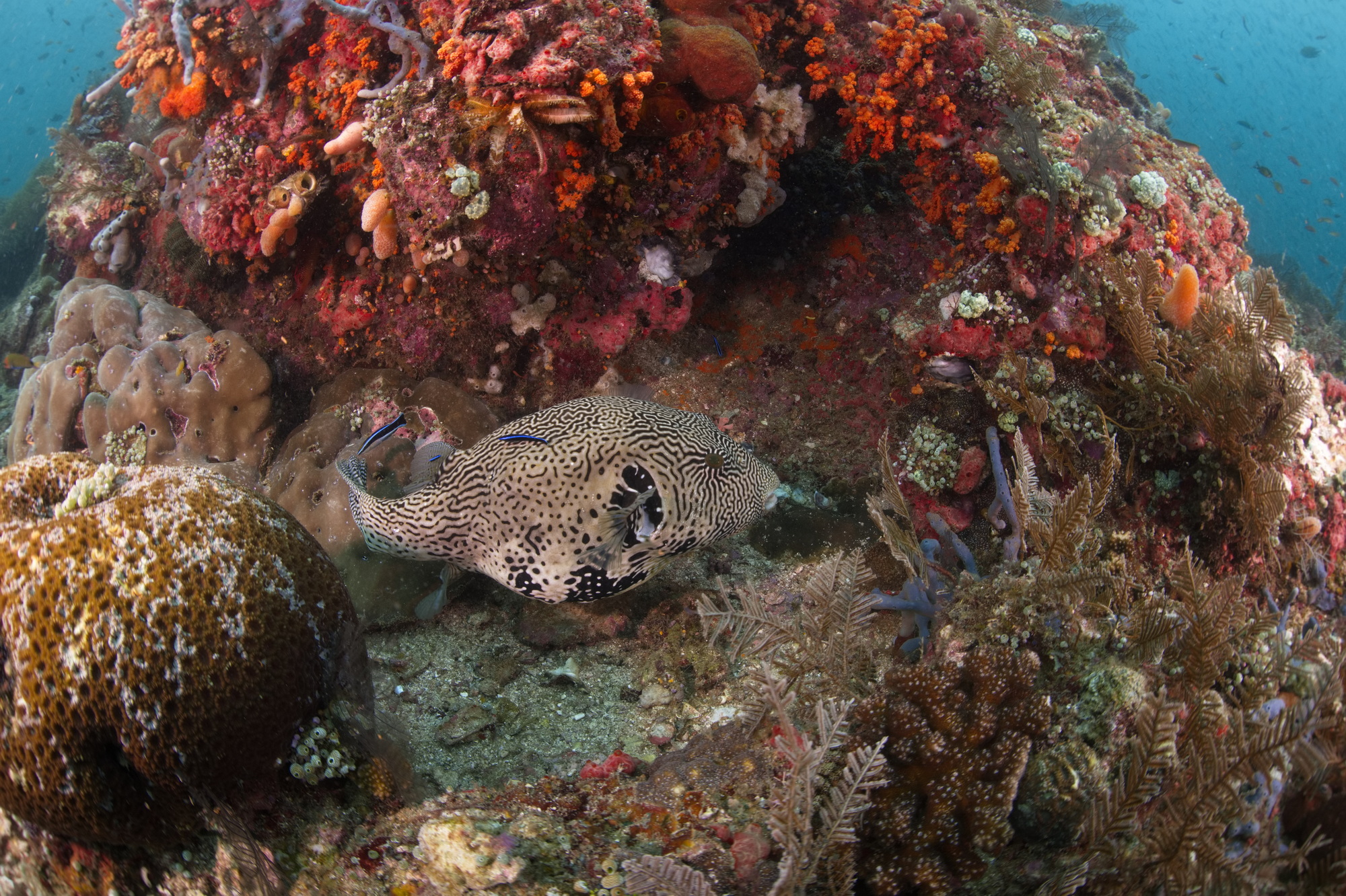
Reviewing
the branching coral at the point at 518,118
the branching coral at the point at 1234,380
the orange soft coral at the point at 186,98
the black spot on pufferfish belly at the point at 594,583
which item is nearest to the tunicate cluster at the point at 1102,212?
the branching coral at the point at 1234,380

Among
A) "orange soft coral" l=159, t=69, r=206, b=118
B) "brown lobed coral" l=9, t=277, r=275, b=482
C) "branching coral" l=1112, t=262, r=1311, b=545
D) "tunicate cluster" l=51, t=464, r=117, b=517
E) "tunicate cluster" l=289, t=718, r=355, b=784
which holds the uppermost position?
"branching coral" l=1112, t=262, r=1311, b=545

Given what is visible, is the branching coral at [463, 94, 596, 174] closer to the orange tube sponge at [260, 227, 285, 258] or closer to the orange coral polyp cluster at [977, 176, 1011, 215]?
the orange tube sponge at [260, 227, 285, 258]

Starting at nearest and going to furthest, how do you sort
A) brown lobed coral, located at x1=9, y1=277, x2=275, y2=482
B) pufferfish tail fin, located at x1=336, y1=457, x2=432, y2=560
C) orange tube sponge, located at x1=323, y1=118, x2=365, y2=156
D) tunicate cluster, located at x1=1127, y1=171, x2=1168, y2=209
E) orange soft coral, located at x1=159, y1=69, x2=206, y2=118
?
pufferfish tail fin, located at x1=336, y1=457, x2=432, y2=560, tunicate cluster, located at x1=1127, y1=171, x2=1168, y2=209, orange tube sponge, located at x1=323, y1=118, x2=365, y2=156, brown lobed coral, located at x1=9, y1=277, x2=275, y2=482, orange soft coral, located at x1=159, y1=69, x2=206, y2=118

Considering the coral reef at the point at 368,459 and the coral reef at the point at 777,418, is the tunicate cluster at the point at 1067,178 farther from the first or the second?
the coral reef at the point at 368,459

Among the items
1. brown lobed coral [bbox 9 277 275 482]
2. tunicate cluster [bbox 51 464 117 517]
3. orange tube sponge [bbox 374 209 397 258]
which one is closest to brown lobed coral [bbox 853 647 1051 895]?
tunicate cluster [bbox 51 464 117 517]

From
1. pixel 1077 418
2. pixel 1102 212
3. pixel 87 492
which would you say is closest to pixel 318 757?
pixel 87 492

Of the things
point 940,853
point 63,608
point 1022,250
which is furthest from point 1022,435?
point 63,608

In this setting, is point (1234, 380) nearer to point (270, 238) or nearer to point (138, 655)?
point (138, 655)
